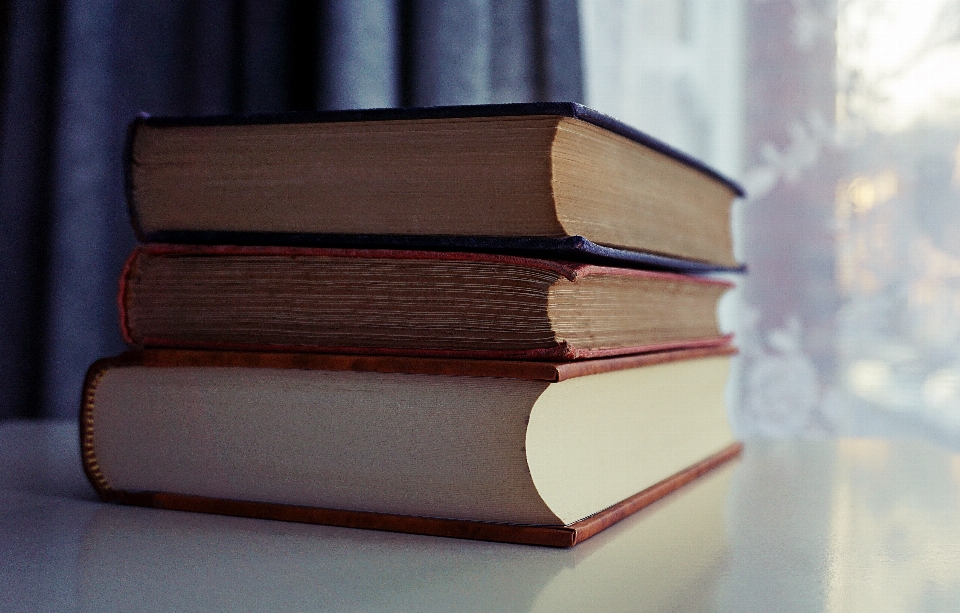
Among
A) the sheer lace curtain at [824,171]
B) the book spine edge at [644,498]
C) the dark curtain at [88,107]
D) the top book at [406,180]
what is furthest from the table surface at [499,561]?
the dark curtain at [88,107]

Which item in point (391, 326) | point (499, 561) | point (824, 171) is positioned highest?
point (824, 171)

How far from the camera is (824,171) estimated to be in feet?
3.81

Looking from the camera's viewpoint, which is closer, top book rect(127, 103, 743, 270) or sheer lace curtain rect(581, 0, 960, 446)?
top book rect(127, 103, 743, 270)

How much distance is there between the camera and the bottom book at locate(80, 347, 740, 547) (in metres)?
0.44

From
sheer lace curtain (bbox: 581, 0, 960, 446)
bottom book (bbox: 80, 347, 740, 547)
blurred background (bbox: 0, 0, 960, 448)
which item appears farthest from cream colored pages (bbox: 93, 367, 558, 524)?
sheer lace curtain (bbox: 581, 0, 960, 446)

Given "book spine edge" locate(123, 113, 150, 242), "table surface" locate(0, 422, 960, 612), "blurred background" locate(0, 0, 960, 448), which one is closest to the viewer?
"table surface" locate(0, 422, 960, 612)

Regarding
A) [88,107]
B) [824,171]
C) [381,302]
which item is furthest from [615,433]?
[88,107]

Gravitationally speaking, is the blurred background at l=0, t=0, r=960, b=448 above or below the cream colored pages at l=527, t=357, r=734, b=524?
above

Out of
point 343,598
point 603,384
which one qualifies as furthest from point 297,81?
point 343,598

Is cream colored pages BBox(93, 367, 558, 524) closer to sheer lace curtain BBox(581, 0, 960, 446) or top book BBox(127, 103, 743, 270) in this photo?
top book BBox(127, 103, 743, 270)

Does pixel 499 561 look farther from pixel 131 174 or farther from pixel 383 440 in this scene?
pixel 131 174

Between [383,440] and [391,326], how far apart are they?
57mm

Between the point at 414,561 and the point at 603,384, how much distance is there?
147 mm

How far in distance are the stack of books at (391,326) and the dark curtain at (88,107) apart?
0.66m
